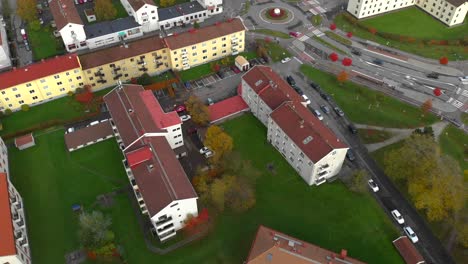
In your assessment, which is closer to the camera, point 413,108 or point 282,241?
point 282,241

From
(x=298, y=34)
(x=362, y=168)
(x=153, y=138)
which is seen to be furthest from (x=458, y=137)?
(x=153, y=138)

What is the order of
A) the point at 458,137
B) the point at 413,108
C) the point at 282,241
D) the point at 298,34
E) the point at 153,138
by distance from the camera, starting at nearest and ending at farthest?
the point at 282,241, the point at 153,138, the point at 458,137, the point at 413,108, the point at 298,34

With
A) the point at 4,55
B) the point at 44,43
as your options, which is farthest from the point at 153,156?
the point at 44,43

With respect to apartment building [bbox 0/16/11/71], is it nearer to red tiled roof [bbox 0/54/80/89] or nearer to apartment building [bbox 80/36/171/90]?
red tiled roof [bbox 0/54/80/89]

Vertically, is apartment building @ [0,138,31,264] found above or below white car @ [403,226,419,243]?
above

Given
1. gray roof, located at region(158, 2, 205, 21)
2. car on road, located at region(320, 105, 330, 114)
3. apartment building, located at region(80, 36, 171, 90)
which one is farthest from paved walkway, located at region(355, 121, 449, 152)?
gray roof, located at region(158, 2, 205, 21)

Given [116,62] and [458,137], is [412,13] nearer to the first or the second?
[458,137]
